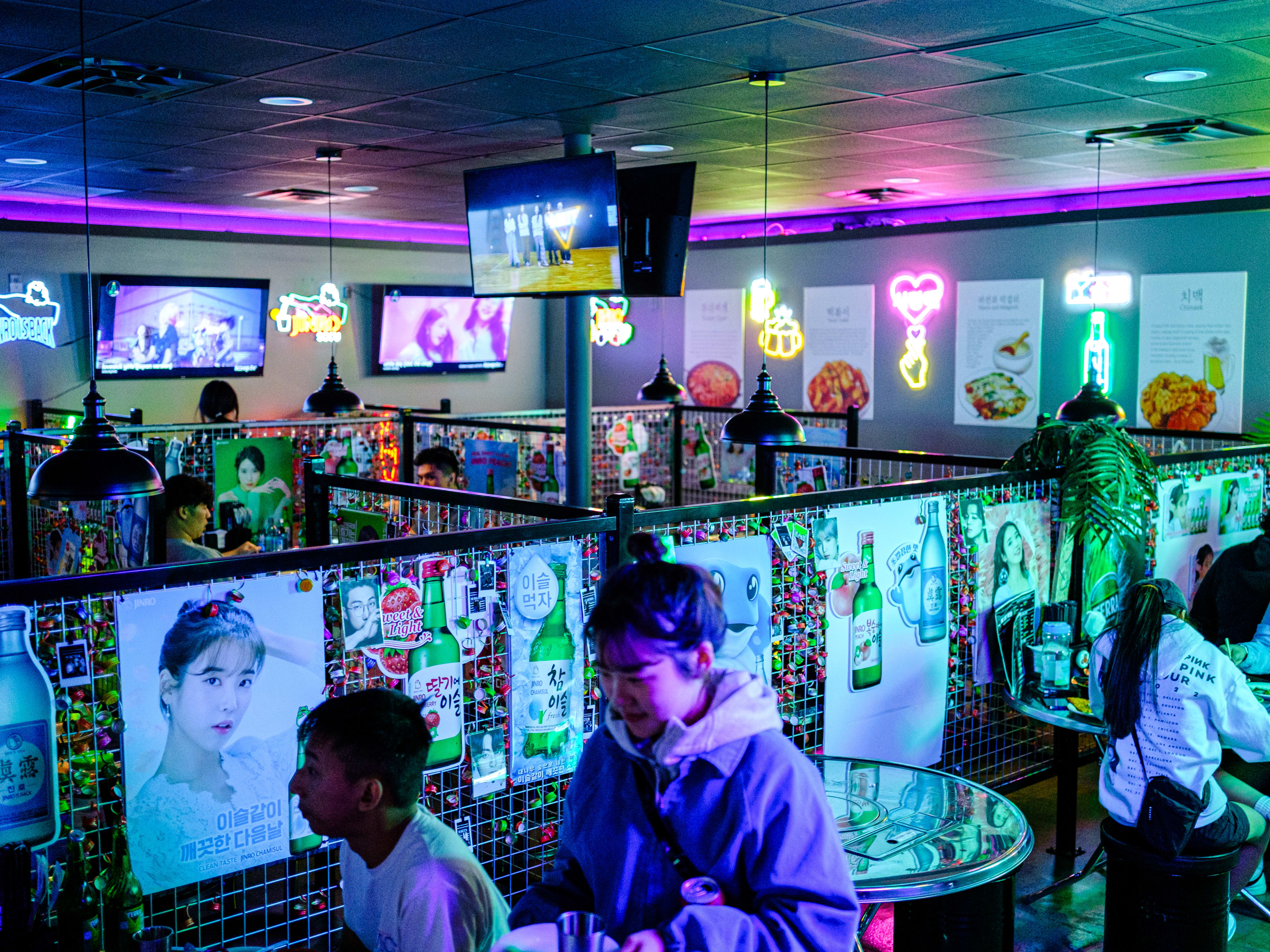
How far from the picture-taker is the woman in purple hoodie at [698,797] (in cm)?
145

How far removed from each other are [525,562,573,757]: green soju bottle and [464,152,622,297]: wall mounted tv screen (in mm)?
2415

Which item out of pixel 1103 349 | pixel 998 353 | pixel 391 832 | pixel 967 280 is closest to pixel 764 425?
pixel 391 832

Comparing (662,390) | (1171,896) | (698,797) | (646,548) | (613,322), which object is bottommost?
(1171,896)

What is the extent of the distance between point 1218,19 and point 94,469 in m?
3.86

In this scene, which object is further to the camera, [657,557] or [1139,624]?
[1139,624]

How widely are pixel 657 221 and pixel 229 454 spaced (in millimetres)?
2657

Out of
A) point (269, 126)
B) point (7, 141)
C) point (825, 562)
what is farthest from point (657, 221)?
point (7, 141)

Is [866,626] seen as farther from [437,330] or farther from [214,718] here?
[437,330]

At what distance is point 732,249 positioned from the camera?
11352 mm

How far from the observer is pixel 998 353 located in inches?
369

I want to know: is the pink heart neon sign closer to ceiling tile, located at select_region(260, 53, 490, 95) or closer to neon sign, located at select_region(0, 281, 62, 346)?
ceiling tile, located at select_region(260, 53, 490, 95)

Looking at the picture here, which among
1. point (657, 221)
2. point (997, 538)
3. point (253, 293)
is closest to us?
point (997, 538)

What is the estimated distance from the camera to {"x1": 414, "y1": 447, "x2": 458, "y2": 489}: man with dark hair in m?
6.32

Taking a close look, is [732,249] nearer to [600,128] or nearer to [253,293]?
[253,293]
